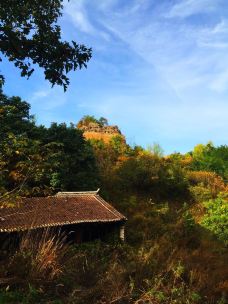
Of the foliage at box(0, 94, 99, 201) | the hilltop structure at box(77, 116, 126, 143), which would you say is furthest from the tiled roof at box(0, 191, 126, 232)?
the hilltop structure at box(77, 116, 126, 143)

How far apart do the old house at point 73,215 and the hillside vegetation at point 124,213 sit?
3.11ft

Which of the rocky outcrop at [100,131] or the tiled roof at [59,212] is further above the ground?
the rocky outcrop at [100,131]

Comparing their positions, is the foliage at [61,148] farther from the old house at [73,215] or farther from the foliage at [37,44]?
the foliage at [37,44]

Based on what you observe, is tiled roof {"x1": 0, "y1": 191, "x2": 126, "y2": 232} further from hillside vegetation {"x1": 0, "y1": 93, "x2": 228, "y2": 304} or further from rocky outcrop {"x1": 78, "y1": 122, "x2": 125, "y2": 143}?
rocky outcrop {"x1": 78, "y1": 122, "x2": 125, "y2": 143}

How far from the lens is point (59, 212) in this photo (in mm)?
23172

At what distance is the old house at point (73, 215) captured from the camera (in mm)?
21281

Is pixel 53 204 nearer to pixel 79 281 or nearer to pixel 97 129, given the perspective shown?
pixel 79 281

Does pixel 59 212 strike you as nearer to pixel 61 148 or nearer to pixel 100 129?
pixel 61 148

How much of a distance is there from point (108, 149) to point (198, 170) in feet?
33.7

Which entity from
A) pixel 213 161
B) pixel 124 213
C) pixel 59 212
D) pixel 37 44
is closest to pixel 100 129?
pixel 213 161

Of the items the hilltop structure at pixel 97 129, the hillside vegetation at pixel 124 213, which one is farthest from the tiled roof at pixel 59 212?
the hilltop structure at pixel 97 129

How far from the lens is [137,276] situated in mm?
12852

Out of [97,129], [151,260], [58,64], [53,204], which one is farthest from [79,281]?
[97,129]

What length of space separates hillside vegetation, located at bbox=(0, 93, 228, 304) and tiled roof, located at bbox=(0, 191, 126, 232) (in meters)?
1.02
